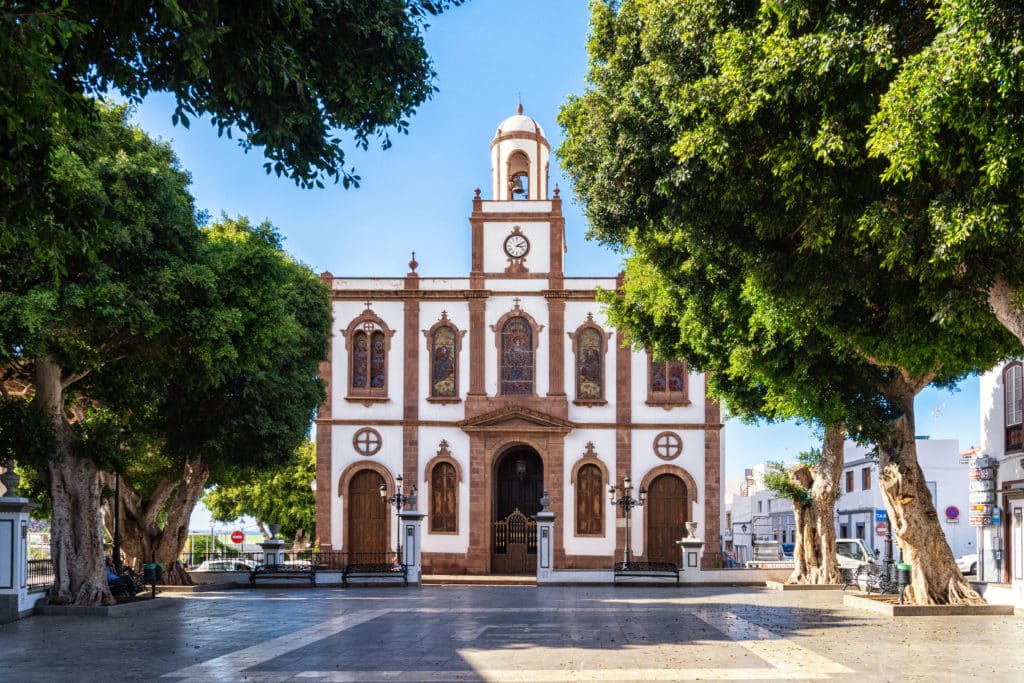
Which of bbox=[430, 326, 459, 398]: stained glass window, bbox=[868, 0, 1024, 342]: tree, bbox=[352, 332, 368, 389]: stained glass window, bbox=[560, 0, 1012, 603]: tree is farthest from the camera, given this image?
bbox=[352, 332, 368, 389]: stained glass window

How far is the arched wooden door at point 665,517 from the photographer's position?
36375 millimetres

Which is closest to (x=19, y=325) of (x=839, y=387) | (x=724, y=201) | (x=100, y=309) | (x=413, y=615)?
(x=100, y=309)

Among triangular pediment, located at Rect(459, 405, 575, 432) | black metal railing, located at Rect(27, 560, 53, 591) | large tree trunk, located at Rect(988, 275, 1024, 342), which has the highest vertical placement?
large tree trunk, located at Rect(988, 275, 1024, 342)

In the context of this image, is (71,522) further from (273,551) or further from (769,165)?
(769,165)

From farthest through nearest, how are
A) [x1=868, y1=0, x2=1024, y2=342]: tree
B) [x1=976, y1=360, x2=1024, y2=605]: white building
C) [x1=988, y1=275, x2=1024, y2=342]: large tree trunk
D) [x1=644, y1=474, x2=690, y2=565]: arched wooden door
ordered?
[x1=644, y1=474, x2=690, y2=565]: arched wooden door
[x1=976, y1=360, x2=1024, y2=605]: white building
[x1=988, y1=275, x2=1024, y2=342]: large tree trunk
[x1=868, y1=0, x2=1024, y2=342]: tree

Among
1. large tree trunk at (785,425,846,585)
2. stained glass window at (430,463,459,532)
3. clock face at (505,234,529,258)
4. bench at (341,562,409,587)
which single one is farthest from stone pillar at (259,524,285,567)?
large tree trunk at (785,425,846,585)

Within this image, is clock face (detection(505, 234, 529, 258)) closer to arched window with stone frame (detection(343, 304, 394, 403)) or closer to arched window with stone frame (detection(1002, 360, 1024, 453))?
arched window with stone frame (detection(343, 304, 394, 403))

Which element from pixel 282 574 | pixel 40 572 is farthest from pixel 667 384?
pixel 40 572

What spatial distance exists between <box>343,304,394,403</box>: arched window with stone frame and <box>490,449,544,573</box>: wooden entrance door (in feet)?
18.1

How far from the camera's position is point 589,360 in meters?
37.6

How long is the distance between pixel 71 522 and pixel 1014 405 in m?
21.4

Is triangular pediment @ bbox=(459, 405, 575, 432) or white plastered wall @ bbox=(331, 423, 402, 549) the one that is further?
white plastered wall @ bbox=(331, 423, 402, 549)

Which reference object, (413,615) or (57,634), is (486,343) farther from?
(57,634)

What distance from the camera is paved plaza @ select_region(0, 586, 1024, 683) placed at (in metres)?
11.7
